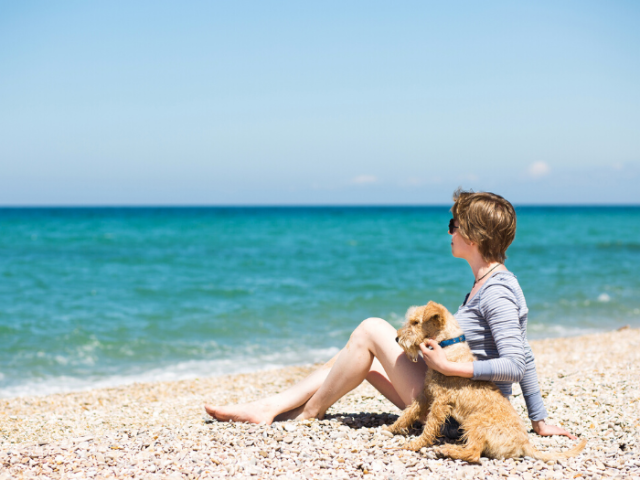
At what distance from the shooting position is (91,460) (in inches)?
139

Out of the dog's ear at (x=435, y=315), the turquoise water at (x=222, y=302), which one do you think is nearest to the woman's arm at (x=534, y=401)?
the dog's ear at (x=435, y=315)

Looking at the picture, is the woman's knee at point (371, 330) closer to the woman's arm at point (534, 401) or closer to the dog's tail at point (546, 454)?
the woman's arm at point (534, 401)

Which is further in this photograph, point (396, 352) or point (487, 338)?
point (396, 352)

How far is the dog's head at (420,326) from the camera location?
3340 mm

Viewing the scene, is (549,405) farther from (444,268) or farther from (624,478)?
(444,268)

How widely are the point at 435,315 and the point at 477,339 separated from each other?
1.09 ft

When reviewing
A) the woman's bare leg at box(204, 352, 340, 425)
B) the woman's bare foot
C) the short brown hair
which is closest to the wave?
the woman's bare foot

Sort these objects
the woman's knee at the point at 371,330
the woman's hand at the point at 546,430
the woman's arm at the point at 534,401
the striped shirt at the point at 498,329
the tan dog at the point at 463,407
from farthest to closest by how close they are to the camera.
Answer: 1. the woman's hand at the point at 546,430
2. the woman's knee at the point at 371,330
3. the woman's arm at the point at 534,401
4. the tan dog at the point at 463,407
5. the striped shirt at the point at 498,329

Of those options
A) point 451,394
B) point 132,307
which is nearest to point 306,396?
point 451,394

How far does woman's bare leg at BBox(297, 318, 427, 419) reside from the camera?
3.69 metres

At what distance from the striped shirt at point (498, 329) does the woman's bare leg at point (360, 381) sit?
0.51 meters

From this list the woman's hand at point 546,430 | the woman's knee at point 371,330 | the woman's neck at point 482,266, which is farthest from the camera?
the woman's hand at point 546,430

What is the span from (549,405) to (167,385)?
200 inches

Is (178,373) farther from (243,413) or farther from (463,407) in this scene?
(463,407)
